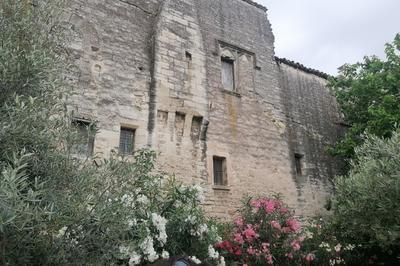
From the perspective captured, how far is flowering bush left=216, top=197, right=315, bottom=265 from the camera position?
8.02 m

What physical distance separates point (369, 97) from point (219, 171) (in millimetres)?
6741

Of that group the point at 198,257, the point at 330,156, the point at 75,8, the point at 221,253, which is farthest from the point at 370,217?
the point at 75,8

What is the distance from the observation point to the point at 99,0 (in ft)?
34.4

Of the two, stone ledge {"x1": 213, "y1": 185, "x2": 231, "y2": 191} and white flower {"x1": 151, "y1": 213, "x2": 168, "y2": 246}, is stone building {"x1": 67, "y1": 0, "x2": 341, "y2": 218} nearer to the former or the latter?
stone ledge {"x1": 213, "y1": 185, "x2": 231, "y2": 191}

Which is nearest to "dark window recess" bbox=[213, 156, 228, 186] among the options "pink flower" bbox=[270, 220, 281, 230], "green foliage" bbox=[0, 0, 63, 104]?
"pink flower" bbox=[270, 220, 281, 230]

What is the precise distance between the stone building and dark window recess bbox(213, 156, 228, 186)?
29 millimetres

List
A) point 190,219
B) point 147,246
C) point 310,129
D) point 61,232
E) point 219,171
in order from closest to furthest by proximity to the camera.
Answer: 1. point 61,232
2. point 147,246
3. point 190,219
4. point 219,171
5. point 310,129

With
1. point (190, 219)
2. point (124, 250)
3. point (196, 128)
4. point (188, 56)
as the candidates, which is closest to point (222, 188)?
point (196, 128)

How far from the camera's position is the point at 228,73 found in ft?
42.2

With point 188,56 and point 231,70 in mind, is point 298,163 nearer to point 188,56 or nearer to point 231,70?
point 231,70

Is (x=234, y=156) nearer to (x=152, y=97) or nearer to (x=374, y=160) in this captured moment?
(x=152, y=97)

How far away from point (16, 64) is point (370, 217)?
7217mm

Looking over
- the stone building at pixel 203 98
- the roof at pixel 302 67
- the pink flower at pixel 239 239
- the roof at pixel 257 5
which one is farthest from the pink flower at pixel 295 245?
the roof at pixel 257 5

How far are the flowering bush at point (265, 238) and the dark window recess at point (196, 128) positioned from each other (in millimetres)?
2579
